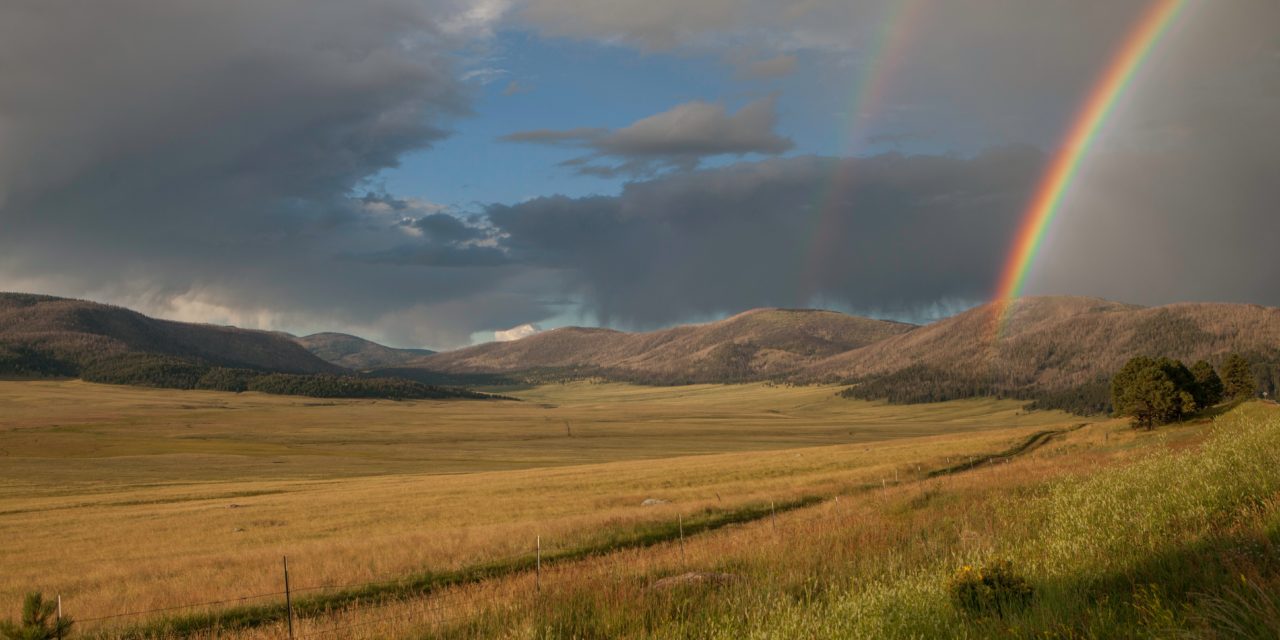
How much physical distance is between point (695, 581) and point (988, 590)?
17.4 feet

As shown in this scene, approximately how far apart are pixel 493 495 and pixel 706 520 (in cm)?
2320

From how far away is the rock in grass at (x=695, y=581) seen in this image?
41.7 ft

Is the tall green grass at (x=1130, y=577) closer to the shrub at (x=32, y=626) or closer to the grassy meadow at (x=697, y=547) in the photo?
the grassy meadow at (x=697, y=547)

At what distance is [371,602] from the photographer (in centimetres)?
1814

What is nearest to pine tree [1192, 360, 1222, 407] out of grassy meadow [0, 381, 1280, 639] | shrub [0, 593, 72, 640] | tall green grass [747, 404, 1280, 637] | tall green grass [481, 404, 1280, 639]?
grassy meadow [0, 381, 1280, 639]

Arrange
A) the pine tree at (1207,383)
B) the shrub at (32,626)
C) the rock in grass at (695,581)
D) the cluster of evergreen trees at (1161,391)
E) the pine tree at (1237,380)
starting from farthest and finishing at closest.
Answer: the pine tree at (1237,380) → the pine tree at (1207,383) → the cluster of evergreen trees at (1161,391) → the rock in grass at (695,581) → the shrub at (32,626)

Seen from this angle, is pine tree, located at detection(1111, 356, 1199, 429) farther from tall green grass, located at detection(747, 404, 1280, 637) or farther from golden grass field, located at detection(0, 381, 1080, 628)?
tall green grass, located at detection(747, 404, 1280, 637)

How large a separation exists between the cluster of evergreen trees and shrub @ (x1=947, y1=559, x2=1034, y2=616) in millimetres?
76062

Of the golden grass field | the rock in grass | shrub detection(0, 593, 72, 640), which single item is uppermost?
shrub detection(0, 593, 72, 640)

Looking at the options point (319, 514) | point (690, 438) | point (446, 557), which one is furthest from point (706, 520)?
point (690, 438)

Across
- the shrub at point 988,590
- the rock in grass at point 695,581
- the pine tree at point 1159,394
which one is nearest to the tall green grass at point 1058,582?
the shrub at point 988,590

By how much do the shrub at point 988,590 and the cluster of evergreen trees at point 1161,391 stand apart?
76062mm

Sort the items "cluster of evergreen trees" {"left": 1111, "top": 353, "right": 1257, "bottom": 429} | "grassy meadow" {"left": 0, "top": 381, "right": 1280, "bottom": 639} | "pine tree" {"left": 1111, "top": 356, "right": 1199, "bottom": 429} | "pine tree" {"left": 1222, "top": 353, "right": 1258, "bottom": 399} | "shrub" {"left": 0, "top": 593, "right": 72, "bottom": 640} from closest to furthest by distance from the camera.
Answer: "grassy meadow" {"left": 0, "top": 381, "right": 1280, "bottom": 639}, "shrub" {"left": 0, "top": 593, "right": 72, "bottom": 640}, "pine tree" {"left": 1111, "top": 356, "right": 1199, "bottom": 429}, "cluster of evergreen trees" {"left": 1111, "top": 353, "right": 1257, "bottom": 429}, "pine tree" {"left": 1222, "top": 353, "right": 1258, "bottom": 399}

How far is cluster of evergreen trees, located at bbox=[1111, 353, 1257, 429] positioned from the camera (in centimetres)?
7275
